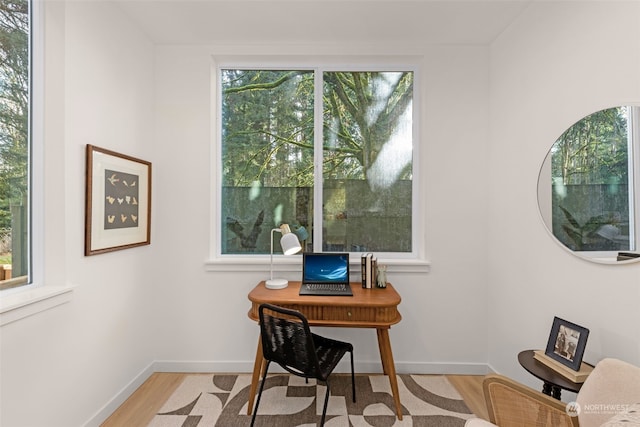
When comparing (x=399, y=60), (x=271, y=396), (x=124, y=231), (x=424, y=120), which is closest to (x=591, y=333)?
(x=424, y=120)

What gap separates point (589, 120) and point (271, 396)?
257 cm

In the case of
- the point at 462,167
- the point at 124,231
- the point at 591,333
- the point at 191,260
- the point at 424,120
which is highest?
the point at 424,120

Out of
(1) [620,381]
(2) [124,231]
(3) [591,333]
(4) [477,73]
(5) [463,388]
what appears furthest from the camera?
(4) [477,73]

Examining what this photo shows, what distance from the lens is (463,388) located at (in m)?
2.26

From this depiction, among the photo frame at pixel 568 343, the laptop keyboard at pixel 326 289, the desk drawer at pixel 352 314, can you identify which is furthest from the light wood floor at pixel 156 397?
the laptop keyboard at pixel 326 289

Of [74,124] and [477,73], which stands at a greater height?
[477,73]

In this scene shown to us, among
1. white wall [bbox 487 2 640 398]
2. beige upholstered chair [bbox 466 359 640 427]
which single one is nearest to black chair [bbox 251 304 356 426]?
beige upholstered chair [bbox 466 359 640 427]

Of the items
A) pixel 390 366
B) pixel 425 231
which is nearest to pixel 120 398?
pixel 390 366

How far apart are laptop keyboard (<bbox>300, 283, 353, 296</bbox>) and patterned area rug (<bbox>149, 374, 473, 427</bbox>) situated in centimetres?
73

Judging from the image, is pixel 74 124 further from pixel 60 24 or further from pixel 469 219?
pixel 469 219

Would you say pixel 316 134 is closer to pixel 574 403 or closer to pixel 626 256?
pixel 626 256

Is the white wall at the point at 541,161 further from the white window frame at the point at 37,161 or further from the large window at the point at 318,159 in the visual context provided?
the white window frame at the point at 37,161

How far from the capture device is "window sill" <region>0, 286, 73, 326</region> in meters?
1.30

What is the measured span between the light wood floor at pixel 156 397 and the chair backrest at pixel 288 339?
1.01m
